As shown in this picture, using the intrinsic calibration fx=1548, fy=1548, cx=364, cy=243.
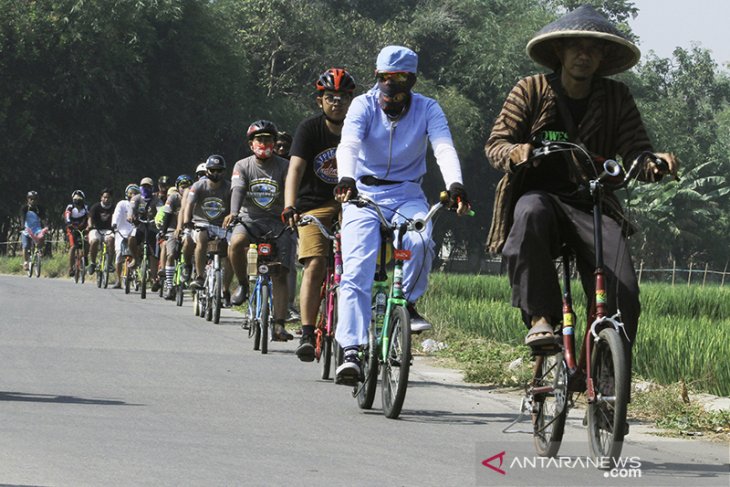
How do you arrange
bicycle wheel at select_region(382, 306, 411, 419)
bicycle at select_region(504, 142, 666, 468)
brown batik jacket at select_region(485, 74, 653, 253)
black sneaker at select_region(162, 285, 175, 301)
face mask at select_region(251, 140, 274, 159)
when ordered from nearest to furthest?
bicycle at select_region(504, 142, 666, 468) → brown batik jacket at select_region(485, 74, 653, 253) → bicycle wheel at select_region(382, 306, 411, 419) → face mask at select_region(251, 140, 274, 159) → black sneaker at select_region(162, 285, 175, 301)

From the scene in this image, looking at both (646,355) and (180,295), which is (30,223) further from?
(646,355)

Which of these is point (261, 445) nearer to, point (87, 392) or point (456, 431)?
point (456, 431)

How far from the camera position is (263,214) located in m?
14.3

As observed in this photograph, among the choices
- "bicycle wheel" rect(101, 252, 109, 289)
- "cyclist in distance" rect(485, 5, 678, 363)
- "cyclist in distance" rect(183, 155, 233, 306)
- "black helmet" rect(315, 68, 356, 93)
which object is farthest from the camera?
"bicycle wheel" rect(101, 252, 109, 289)

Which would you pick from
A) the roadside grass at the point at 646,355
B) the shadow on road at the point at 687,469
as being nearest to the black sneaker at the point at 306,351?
the roadside grass at the point at 646,355

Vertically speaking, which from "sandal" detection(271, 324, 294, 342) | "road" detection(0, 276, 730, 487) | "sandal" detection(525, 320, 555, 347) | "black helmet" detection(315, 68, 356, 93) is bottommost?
"road" detection(0, 276, 730, 487)

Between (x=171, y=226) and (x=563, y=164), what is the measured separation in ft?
54.7

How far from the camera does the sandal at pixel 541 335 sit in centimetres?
686

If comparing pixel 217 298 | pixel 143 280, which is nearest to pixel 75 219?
pixel 143 280

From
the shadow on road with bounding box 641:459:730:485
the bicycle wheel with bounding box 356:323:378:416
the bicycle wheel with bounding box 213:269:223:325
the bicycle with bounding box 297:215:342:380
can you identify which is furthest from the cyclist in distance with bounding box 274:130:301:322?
the shadow on road with bounding box 641:459:730:485

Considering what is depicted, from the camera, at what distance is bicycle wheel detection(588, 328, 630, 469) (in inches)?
246

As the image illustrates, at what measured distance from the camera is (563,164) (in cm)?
721

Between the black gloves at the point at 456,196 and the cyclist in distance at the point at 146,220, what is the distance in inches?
656

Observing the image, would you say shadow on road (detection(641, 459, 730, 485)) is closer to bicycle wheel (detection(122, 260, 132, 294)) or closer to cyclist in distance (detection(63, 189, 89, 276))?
bicycle wheel (detection(122, 260, 132, 294))
